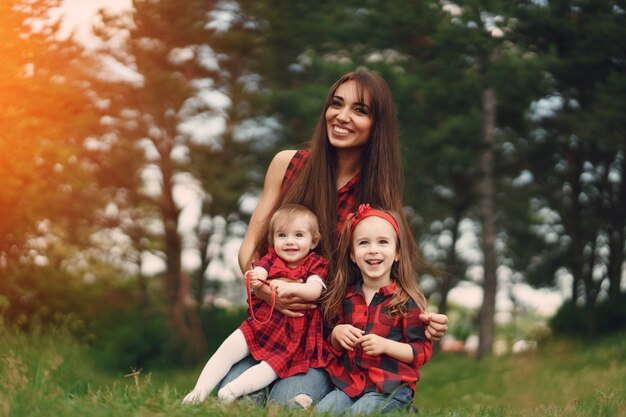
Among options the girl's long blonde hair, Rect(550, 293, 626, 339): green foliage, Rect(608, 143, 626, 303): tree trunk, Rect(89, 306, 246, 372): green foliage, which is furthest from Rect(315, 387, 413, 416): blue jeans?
Rect(608, 143, 626, 303): tree trunk

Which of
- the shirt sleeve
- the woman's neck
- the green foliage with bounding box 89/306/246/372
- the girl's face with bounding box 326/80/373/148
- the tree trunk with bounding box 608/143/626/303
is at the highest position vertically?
the girl's face with bounding box 326/80/373/148

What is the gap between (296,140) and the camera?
16266mm

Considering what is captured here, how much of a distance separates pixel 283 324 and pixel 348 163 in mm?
1049

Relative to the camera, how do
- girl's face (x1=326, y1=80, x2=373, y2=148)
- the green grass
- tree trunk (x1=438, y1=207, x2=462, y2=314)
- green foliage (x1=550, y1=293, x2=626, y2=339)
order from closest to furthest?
1. the green grass
2. girl's face (x1=326, y1=80, x2=373, y2=148)
3. green foliage (x1=550, y1=293, x2=626, y2=339)
4. tree trunk (x1=438, y1=207, x2=462, y2=314)

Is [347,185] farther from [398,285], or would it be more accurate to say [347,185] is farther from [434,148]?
[434,148]

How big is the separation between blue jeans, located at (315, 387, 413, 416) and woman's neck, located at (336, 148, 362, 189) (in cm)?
124

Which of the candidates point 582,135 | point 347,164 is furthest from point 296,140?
point 347,164

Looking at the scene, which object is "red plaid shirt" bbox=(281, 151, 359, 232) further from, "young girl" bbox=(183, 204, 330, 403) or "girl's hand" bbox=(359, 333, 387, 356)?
"girl's hand" bbox=(359, 333, 387, 356)

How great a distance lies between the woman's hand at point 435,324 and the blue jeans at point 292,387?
0.57 m

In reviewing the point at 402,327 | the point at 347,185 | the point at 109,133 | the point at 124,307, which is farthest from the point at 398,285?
the point at 109,133

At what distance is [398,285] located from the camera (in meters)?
3.93

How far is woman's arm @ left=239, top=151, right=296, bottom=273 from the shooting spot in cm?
442

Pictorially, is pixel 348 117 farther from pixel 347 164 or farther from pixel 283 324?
pixel 283 324

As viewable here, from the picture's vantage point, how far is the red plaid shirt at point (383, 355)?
12.4 feet
